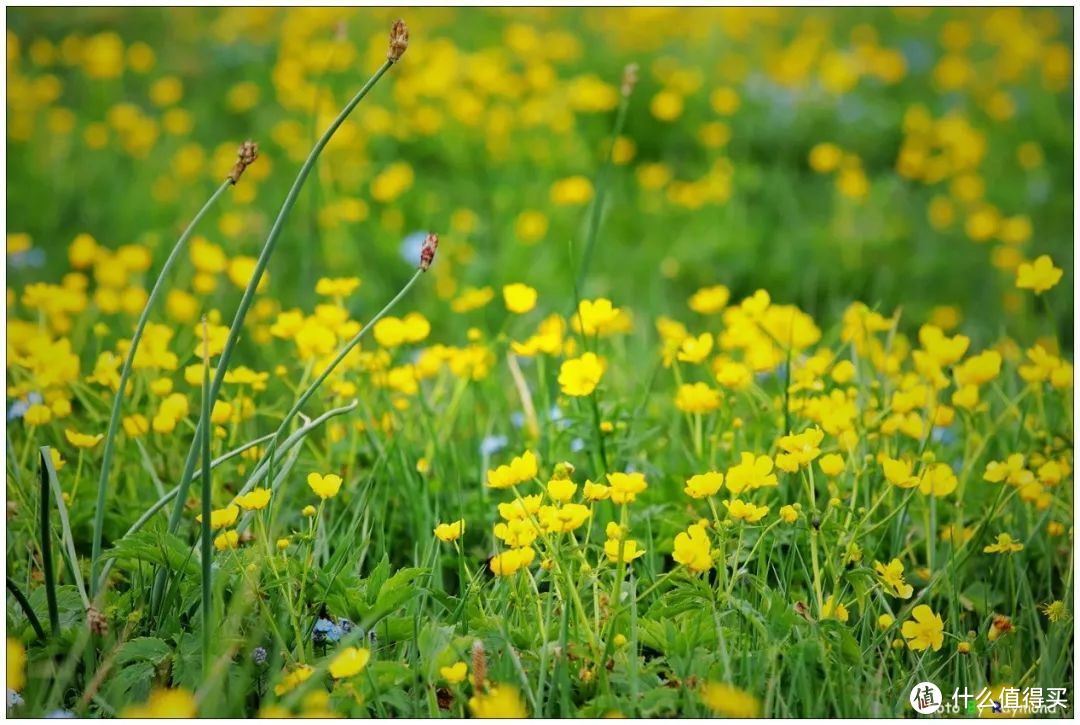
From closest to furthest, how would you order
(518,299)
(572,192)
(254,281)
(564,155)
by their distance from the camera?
(254,281) → (518,299) → (572,192) → (564,155)

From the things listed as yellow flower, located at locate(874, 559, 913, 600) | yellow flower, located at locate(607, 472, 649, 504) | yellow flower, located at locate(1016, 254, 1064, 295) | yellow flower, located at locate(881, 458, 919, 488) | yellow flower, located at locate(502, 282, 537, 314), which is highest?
yellow flower, located at locate(502, 282, 537, 314)

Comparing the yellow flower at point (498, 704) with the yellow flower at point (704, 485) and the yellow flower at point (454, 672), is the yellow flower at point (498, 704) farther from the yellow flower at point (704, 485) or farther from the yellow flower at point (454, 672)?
the yellow flower at point (704, 485)

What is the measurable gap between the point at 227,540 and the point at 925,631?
3.03 feet

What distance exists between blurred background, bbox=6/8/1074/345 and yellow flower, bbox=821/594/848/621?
126 cm

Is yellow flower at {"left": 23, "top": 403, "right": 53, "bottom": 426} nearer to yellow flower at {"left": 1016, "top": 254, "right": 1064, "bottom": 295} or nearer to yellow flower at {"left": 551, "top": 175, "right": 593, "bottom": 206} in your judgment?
yellow flower at {"left": 1016, "top": 254, "right": 1064, "bottom": 295}

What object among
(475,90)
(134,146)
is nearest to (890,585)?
(475,90)

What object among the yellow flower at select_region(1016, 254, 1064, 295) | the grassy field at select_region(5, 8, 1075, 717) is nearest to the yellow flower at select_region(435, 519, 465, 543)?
the grassy field at select_region(5, 8, 1075, 717)

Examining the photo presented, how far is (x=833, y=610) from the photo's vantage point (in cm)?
145

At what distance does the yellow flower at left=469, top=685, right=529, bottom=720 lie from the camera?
119cm

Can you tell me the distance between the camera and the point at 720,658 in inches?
54.4

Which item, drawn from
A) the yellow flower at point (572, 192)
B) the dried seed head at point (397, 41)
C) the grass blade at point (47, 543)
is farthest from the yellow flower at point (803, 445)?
the yellow flower at point (572, 192)

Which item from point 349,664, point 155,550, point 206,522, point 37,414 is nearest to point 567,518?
point 349,664

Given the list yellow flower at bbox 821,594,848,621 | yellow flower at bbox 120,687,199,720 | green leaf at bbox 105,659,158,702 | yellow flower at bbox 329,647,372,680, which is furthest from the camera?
yellow flower at bbox 821,594,848,621

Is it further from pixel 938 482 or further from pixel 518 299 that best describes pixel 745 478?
pixel 518 299
